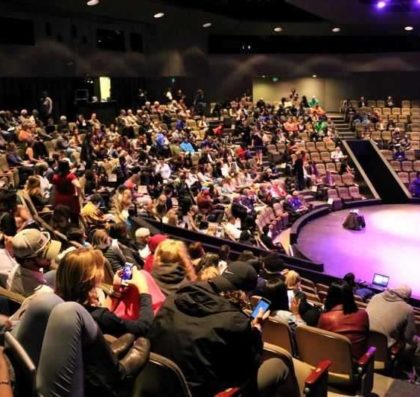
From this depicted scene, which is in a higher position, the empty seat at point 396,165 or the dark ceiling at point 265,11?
the dark ceiling at point 265,11

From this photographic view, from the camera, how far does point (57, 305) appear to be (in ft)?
6.59

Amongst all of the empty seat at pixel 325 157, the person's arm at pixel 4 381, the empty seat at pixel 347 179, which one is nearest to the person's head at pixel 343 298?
the person's arm at pixel 4 381

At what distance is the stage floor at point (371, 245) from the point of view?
981 cm

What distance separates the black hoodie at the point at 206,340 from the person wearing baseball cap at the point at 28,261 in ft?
2.73

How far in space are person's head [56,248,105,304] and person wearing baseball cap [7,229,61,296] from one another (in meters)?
0.75

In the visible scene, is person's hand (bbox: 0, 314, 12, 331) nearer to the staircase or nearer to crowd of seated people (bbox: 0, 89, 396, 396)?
crowd of seated people (bbox: 0, 89, 396, 396)

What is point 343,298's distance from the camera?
393 cm

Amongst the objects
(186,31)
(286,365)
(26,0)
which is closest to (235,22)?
(186,31)

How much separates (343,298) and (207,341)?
1.73m

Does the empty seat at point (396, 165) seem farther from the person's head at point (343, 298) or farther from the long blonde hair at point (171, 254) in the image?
the long blonde hair at point (171, 254)

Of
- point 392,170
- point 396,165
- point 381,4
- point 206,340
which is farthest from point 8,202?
point 381,4

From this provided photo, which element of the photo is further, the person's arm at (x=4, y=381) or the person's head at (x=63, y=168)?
the person's head at (x=63, y=168)

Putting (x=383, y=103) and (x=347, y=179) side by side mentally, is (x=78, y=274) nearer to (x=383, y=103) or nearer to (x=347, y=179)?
(x=347, y=179)

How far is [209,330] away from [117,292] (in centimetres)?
58
